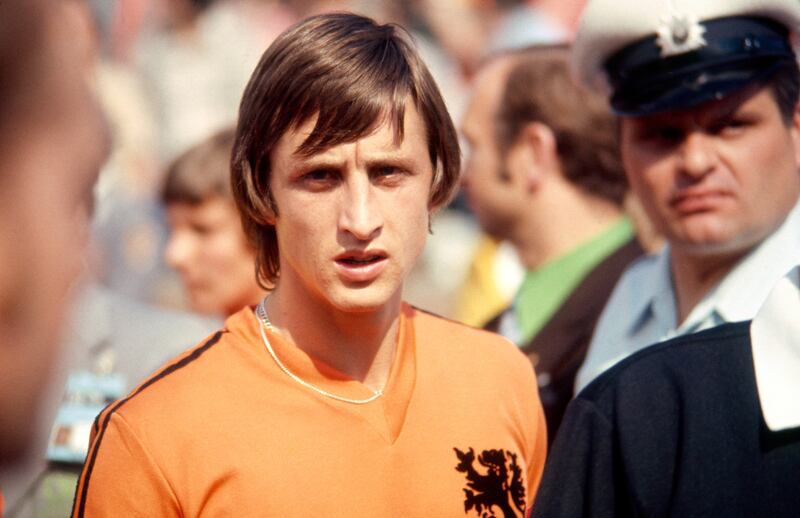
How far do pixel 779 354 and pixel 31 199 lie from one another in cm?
147

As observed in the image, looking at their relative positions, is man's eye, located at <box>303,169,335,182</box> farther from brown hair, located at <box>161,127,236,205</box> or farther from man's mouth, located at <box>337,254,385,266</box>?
brown hair, located at <box>161,127,236,205</box>

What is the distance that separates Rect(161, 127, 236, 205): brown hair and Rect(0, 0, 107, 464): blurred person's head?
3.96m

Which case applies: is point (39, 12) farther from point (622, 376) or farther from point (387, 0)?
point (387, 0)

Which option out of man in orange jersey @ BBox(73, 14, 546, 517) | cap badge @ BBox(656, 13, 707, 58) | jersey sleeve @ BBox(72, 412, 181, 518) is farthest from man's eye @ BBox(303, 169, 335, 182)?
cap badge @ BBox(656, 13, 707, 58)

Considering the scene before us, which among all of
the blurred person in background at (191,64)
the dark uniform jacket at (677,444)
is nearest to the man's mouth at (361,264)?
the dark uniform jacket at (677,444)

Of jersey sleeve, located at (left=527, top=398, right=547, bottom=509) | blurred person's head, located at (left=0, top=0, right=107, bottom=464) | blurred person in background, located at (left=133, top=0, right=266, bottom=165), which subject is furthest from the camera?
blurred person in background, located at (left=133, top=0, right=266, bottom=165)

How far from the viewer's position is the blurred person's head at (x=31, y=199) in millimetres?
933

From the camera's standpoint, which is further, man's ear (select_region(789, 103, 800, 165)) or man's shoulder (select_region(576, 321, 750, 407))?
man's ear (select_region(789, 103, 800, 165))

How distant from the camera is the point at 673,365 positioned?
2162 millimetres

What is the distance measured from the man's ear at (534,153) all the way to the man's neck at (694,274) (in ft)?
4.15

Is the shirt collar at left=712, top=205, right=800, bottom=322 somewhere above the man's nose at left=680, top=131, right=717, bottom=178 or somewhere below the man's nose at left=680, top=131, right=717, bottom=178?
below

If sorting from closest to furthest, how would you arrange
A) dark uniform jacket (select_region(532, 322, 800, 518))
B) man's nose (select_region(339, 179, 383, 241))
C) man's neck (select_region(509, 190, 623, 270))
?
1. dark uniform jacket (select_region(532, 322, 800, 518))
2. man's nose (select_region(339, 179, 383, 241))
3. man's neck (select_region(509, 190, 623, 270))

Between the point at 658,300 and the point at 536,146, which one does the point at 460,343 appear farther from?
the point at 536,146

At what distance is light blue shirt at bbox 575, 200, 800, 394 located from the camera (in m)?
3.09
